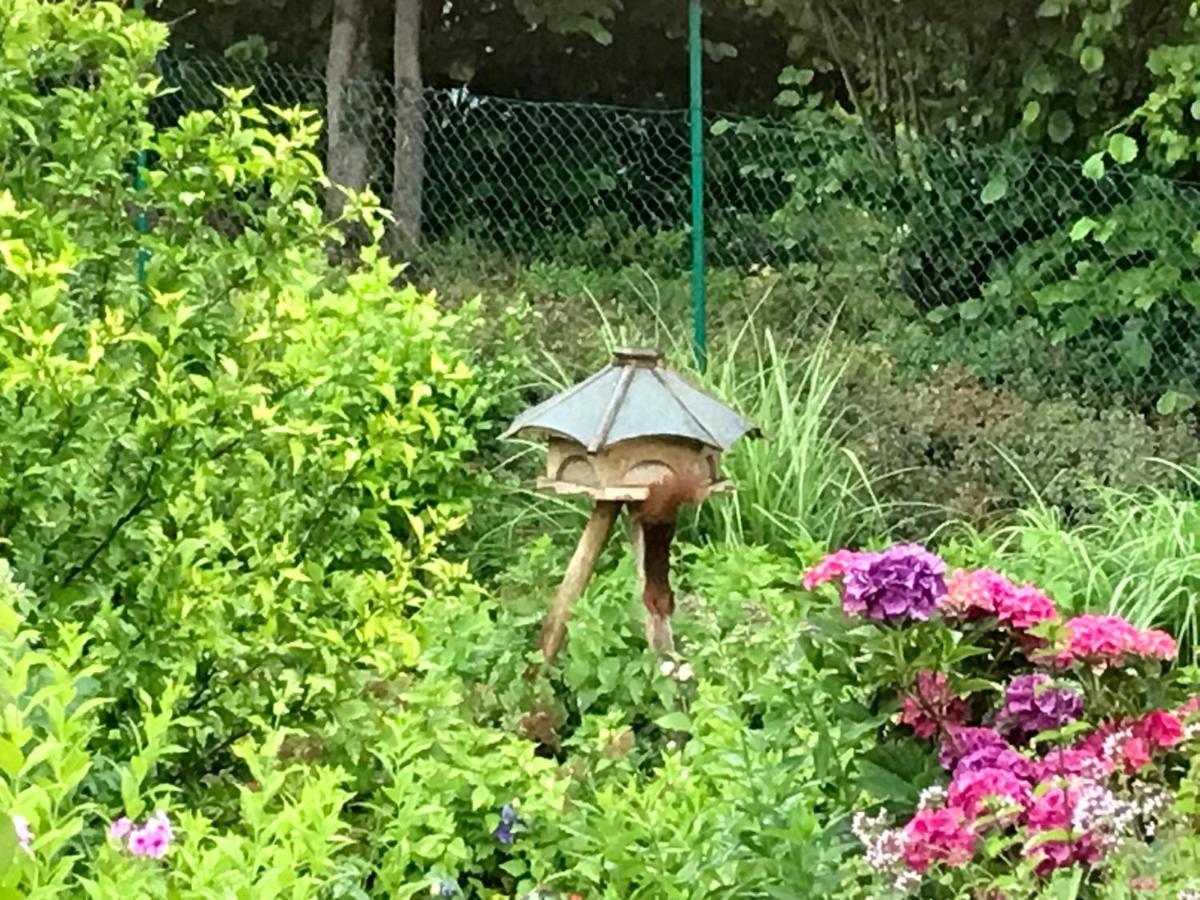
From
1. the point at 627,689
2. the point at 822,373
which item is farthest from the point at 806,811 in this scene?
the point at 822,373

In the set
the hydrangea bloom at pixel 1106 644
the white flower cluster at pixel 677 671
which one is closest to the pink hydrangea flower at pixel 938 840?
the hydrangea bloom at pixel 1106 644

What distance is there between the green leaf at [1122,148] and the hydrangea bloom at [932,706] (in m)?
4.15

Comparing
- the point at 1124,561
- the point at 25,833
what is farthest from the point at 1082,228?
the point at 25,833

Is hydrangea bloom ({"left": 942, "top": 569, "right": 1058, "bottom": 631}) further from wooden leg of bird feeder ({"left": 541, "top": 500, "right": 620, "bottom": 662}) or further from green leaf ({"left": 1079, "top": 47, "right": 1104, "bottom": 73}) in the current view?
green leaf ({"left": 1079, "top": 47, "right": 1104, "bottom": 73})

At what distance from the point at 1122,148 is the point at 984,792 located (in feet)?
14.6

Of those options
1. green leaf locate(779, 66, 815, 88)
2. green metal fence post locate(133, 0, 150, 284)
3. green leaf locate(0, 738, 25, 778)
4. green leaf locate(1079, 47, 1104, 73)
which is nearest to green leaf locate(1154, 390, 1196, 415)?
green leaf locate(1079, 47, 1104, 73)

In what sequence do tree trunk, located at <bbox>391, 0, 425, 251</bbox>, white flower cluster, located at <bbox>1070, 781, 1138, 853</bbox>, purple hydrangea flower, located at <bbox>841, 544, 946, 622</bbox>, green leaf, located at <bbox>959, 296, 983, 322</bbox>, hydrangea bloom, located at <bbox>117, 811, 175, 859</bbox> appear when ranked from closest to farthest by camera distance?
hydrangea bloom, located at <bbox>117, 811, 175, 859</bbox>
white flower cluster, located at <bbox>1070, 781, 1138, 853</bbox>
purple hydrangea flower, located at <bbox>841, 544, 946, 622</bbox>
green leaf, located at <bbox>959, 296, 983, 322</bbox>
tree trunk, located at <bbox>391, 0, 425, 251</bbox>

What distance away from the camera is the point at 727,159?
25.9 ft

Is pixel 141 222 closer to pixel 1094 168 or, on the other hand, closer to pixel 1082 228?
pixel 1094 168

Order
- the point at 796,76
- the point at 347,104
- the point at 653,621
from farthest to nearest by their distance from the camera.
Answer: the point at 347,104 → the point at 796,76 → the point at 653,621

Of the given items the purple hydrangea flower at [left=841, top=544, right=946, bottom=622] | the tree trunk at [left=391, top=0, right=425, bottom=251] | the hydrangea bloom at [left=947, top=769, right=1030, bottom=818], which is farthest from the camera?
the tree trunk at [left=391, top=0, right=425, bottom=251]

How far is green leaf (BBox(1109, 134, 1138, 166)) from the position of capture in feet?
20.4

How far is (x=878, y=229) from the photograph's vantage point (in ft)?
23.6

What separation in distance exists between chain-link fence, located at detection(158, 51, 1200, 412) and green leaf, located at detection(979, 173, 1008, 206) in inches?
0.4
